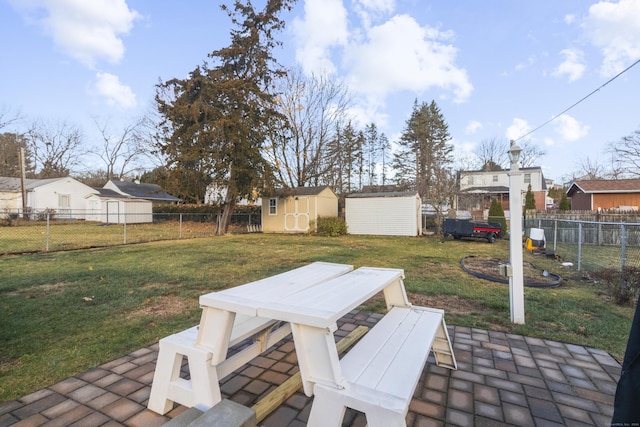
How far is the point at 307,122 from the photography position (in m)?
21.5

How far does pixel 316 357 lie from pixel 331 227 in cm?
1474

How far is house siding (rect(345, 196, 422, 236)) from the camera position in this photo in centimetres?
1597

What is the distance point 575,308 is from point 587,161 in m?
37.6

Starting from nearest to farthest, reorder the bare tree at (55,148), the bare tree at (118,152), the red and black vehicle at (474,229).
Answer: the red and black vehicle at (474,229), the bare tree at (55,148), the bare tree at (118,152)

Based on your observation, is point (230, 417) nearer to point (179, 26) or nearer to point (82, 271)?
point (82, 271)

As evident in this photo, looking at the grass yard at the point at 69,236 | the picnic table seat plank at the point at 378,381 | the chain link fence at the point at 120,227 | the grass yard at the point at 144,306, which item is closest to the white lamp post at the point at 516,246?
the grass yard at the point at 144,306

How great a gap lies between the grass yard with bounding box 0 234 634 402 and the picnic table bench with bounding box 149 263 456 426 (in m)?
1.34

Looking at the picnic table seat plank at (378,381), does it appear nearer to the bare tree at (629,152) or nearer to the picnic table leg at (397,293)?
the picnic table leg at (397,293)

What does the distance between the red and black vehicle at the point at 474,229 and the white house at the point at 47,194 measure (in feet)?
89.9

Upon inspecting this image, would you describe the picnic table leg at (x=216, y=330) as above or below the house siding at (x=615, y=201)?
below

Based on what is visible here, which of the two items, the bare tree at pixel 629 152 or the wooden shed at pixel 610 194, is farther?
the bare tree at pixel 629 152

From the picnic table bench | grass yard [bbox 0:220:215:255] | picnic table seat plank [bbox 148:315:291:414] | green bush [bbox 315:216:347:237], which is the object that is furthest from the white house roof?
the picnic table bench

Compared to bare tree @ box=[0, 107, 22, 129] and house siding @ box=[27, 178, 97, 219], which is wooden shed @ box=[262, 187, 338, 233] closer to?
house siding @ box=[27, 178, 97, 219]

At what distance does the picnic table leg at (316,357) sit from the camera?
1.39 meters
